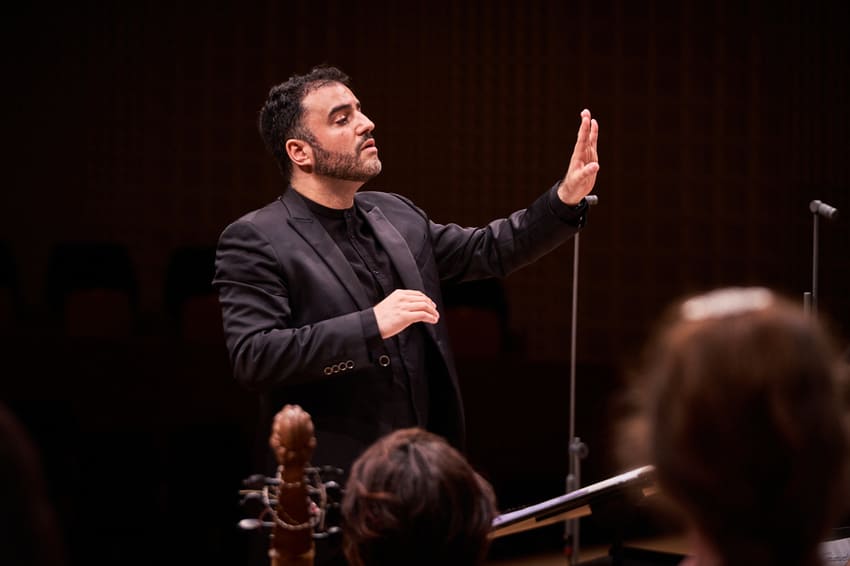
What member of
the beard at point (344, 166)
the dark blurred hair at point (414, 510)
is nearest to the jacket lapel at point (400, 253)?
the beard at point (344, 166)

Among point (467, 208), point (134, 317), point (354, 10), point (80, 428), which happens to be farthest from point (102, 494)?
point (354, 10)

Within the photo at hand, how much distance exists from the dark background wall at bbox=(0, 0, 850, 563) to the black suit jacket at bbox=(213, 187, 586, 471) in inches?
98.6

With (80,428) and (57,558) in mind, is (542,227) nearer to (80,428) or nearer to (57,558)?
(57,558)

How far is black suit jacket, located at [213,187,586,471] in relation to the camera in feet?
8.06

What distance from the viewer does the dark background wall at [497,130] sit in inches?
226

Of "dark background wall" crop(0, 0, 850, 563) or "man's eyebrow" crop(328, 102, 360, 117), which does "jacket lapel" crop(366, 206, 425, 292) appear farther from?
"dark background wall" crop(0, 0, 850, 563)

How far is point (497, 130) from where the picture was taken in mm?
5953

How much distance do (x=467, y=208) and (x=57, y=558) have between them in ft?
17.2

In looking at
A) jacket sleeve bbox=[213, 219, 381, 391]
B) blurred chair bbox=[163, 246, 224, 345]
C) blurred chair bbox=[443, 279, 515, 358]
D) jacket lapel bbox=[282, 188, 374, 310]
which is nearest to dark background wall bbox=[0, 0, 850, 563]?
blurred chair bbox=[163, 246, 224, 345]

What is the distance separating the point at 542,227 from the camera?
2.74 metres

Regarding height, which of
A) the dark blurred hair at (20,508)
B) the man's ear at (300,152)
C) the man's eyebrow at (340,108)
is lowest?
the dark blurred hair at (20,508)

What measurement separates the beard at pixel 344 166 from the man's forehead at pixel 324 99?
4.1 inches

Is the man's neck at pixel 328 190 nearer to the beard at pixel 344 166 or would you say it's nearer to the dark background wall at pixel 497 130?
the beard at pixel 344 166

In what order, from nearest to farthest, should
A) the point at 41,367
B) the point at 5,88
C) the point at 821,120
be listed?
the point at 41,367 < the point at 821,120 < the point at 5,88
